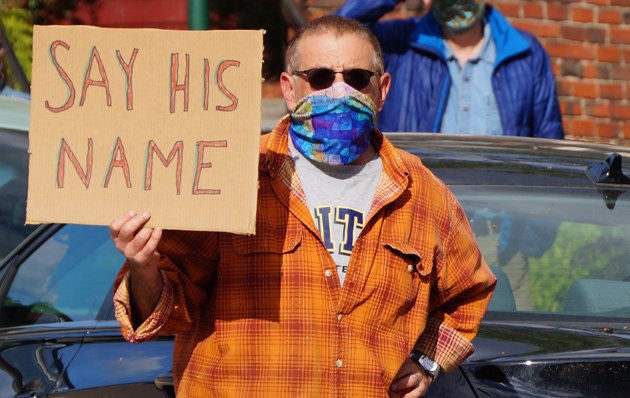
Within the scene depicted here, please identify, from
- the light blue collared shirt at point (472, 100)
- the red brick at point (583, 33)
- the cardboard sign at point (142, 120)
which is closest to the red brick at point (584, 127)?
the red brick at point (583, 33)

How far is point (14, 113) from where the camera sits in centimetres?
504

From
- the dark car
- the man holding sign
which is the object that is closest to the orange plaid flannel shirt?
the man holding sign

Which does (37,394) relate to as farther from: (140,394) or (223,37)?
(223,37)

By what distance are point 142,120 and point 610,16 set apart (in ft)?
22.2

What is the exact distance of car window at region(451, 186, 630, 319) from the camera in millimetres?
3867

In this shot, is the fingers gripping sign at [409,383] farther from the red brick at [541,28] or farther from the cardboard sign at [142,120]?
the red brick at [541,28]

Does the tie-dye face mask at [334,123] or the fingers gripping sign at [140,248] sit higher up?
the tie-dye face mask at [334,123]

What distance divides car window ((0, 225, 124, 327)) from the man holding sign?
897mm

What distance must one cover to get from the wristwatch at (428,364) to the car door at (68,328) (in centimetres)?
63

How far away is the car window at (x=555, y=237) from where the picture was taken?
12.7 ft

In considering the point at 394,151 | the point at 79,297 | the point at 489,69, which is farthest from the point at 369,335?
the point at 489,69

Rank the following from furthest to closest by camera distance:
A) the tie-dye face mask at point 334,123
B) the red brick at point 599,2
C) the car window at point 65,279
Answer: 1. the red brick at point 599,2
2. the car window at point 65,279
3. the tie-dye face mask at point 334,123

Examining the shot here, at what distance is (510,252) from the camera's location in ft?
12.9

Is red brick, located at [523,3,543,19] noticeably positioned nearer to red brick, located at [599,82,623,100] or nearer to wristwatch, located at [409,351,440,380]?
red brick, located at [599,82,623,100]
